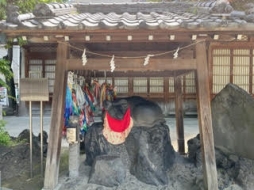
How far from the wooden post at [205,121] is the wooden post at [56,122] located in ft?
6.93

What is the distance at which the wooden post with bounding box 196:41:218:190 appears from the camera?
4.36m

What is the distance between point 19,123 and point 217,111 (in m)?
9.75

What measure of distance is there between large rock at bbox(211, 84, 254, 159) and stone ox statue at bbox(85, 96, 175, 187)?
1109 millimetres

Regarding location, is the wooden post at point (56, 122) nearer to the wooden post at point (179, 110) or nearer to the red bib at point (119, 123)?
the red bib at point (119, 123)

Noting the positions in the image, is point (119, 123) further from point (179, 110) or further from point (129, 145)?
point (179, 110)

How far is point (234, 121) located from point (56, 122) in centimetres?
331

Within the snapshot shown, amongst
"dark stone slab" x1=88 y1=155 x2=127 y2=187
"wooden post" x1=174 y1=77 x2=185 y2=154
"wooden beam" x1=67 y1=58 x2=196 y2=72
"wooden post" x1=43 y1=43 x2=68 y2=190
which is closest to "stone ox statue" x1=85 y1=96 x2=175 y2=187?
"dark stone slab" x1=88 y1=155 x2=127 y2=187

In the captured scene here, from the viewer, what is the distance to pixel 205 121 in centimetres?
450

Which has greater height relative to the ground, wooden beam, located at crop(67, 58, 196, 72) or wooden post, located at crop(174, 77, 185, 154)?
wooden beam, located at crop(67, 58, 196, 72)

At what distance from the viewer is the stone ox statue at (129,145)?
4.80 m

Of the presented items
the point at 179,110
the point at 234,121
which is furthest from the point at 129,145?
the point at 179,110

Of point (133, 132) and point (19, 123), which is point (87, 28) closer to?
point (133, 132)

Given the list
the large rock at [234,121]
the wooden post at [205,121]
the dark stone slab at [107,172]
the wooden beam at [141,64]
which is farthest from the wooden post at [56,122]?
the large rock at [234,121]

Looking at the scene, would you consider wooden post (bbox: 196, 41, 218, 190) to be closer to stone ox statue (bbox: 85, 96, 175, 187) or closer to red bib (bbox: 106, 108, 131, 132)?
stone ox statue (bbox: 85, 96, 175, 187)
